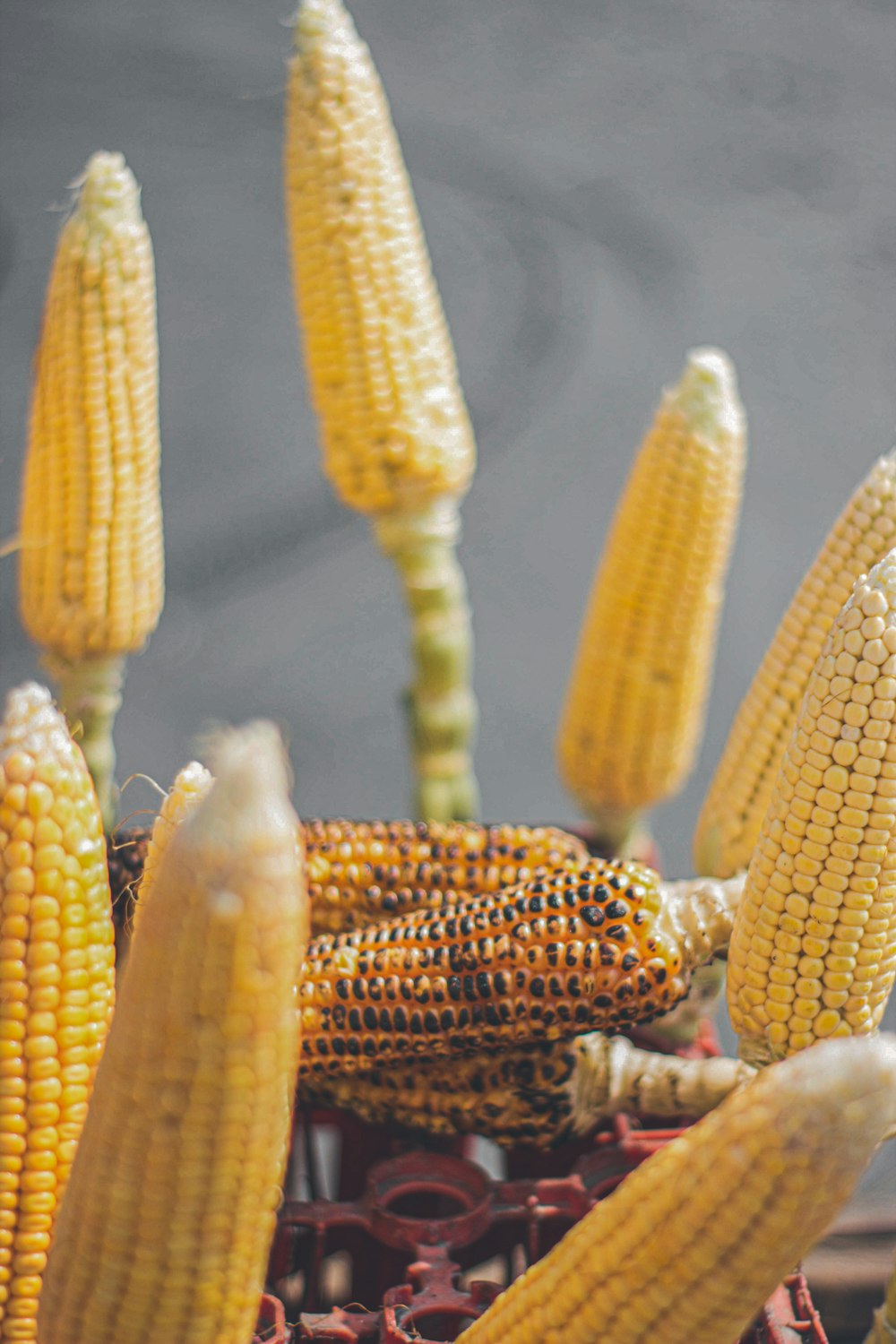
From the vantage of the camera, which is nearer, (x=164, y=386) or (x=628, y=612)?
(x=628, y=612)

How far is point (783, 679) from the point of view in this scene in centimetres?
66

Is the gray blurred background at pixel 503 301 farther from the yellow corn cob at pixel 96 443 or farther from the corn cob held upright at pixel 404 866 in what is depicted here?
the corn cob held upright at pixel 404 866

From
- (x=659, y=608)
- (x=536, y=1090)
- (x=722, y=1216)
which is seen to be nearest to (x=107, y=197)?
(x=659, y=608)

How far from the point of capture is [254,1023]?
354 millimetres

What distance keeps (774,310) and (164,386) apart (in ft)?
3.00

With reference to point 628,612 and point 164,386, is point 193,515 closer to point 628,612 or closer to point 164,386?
point 164,386

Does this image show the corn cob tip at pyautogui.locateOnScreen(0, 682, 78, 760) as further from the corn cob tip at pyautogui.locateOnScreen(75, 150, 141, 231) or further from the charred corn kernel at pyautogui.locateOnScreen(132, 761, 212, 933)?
the corn cob tip at pyautogui.locateOnScreen(75, 150, 141, 231)

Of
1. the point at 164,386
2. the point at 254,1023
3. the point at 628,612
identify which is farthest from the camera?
the point at 164,386

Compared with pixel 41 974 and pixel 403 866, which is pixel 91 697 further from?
pixel 41 974

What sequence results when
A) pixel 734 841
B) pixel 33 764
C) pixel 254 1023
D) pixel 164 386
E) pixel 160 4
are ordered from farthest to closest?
pixel 164 386 → pixel 160 4 → pixel 734 841 → pixel 33 764 → pixel 254 1023

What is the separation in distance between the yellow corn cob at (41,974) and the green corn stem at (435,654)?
46 centimetres

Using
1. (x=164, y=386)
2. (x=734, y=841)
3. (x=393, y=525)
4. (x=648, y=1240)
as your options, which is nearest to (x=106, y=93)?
(x=164, y=386)

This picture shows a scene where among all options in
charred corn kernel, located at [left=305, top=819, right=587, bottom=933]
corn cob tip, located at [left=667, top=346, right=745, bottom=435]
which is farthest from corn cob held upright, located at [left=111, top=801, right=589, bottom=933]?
corn cob tip, located at [left=667, top=346, right=745, bottom=435]

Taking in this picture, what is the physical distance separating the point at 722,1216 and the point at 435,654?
1.94ft
